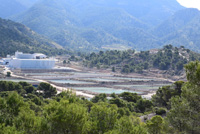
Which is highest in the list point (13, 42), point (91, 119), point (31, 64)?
point (13, 42)

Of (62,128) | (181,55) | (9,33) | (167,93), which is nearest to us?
(62,128)

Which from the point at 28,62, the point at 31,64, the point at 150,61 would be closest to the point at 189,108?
the point at 28,62

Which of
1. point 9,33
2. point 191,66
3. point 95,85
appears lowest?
point 95,85

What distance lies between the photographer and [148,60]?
11400 cm

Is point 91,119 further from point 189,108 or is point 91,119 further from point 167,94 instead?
point 167,94

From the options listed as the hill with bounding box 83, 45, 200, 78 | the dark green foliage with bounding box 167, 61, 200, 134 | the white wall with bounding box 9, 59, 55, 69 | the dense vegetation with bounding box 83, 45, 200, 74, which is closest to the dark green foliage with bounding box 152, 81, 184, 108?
the dark green foliage with bounding box 167, 61, 200, 134

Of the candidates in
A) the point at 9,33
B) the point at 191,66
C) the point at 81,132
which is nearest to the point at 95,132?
the point at 81,132

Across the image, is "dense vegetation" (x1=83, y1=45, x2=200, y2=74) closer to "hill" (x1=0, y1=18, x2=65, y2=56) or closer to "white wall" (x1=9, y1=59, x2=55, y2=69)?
"white wall" (x1=9, y1=59, x2=55, y2=69)

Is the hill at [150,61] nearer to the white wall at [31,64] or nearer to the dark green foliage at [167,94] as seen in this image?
the white wall at [31,64]

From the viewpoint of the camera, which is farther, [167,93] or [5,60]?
[5,60]

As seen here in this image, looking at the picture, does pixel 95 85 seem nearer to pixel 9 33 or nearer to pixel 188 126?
pixel 188 126

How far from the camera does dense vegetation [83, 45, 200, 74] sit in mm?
101500

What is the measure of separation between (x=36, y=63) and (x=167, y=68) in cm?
4631

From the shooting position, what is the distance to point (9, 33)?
15075 centimetres
